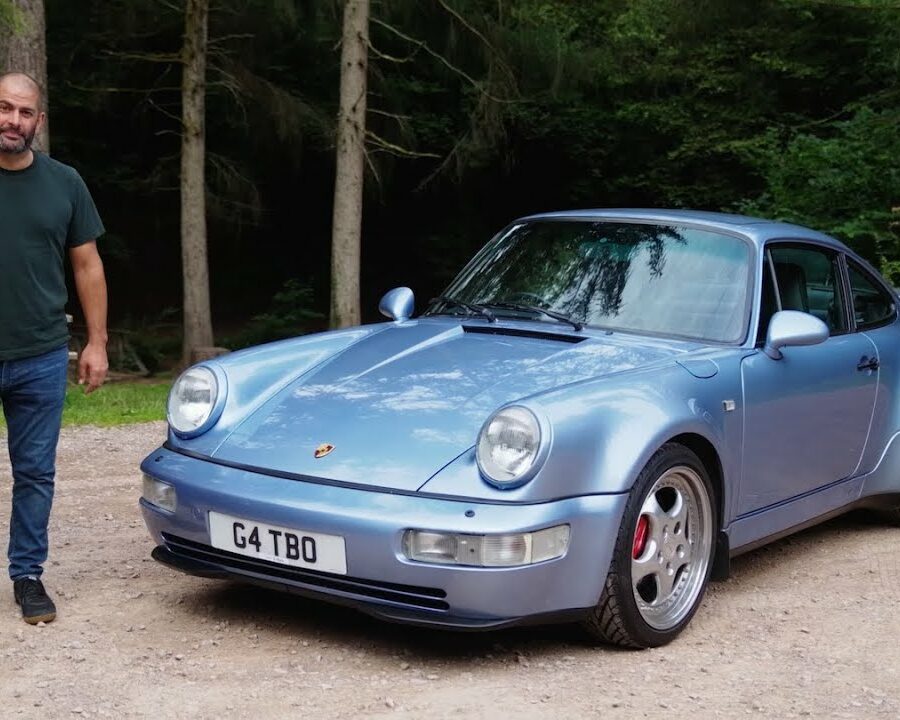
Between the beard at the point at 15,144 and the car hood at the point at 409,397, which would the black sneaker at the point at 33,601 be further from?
the beard at the point at 15,144

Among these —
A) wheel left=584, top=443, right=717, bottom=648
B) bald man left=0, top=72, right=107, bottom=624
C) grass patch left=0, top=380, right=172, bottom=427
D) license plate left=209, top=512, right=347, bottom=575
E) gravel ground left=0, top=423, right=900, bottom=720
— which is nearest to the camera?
gravel ground left=0, top=423, right=900, bottom=720

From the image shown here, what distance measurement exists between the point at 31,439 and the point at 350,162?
10.7 m

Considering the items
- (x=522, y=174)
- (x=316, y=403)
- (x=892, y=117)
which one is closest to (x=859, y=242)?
(x=892, y=117)

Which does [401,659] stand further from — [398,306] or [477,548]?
[398,306]

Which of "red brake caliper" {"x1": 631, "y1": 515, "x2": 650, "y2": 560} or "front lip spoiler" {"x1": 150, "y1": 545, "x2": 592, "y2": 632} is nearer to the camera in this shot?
"front lip spoiler" {"x1": 150, "y1": 545, "x2": 592, "y2": 632}

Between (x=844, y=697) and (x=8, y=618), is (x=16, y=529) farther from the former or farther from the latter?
(x=844, y=697)

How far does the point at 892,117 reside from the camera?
1390 cm

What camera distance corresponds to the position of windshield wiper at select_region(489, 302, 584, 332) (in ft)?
15.4

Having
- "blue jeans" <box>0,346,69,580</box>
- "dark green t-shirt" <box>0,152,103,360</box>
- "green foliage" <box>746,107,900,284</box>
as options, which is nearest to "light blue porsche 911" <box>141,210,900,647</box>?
"blue jeans" <box>0,346,69,580</box>

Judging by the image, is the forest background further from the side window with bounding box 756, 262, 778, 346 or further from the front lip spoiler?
the front lip spoiler

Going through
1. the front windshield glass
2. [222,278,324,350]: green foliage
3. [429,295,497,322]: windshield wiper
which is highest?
the front windshield glass

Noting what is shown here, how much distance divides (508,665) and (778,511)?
58.8 inches

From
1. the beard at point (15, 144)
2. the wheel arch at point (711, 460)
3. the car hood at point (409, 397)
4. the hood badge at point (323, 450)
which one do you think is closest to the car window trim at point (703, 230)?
the car hood at point (409, 397)

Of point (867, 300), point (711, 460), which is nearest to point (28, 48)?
point (867, 300)
